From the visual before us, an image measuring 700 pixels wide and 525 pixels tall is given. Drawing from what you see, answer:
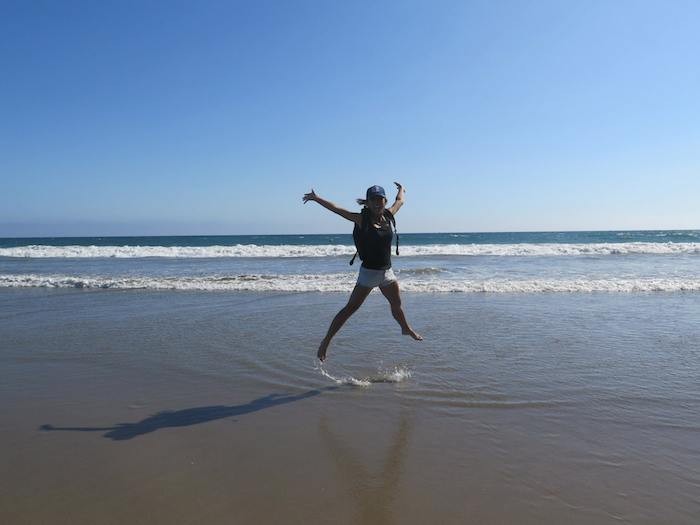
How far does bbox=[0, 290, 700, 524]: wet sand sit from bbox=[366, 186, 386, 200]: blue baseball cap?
1999 mm

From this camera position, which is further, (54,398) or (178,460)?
(54,398)

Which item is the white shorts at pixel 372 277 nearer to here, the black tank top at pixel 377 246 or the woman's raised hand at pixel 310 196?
the black tank top at pixel 377 246

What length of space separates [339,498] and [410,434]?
1022 millimetres

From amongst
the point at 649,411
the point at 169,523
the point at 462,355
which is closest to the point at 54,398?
the point at 169,523

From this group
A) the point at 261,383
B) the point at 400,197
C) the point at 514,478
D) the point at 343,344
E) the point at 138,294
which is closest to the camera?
the point at 514,478

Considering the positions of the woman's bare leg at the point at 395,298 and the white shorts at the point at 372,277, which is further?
the woman's bare leg at the point at 395,298

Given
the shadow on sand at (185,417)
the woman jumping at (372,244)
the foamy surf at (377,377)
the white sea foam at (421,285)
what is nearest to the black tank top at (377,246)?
the woman jumping at (372,244)

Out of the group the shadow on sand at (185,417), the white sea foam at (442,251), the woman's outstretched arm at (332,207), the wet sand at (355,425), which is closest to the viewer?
the wet sand at (355,425)

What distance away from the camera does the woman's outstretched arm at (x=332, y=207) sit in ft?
16.5

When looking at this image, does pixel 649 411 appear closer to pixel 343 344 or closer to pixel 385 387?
pixel 385 387

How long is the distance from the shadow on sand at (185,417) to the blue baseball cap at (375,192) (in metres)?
2.16

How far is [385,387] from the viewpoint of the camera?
4848mm

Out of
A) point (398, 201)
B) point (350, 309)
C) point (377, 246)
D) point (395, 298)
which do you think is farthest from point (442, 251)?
point (377, 246)

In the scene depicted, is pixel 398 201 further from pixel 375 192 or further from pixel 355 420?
pixel 355 420
